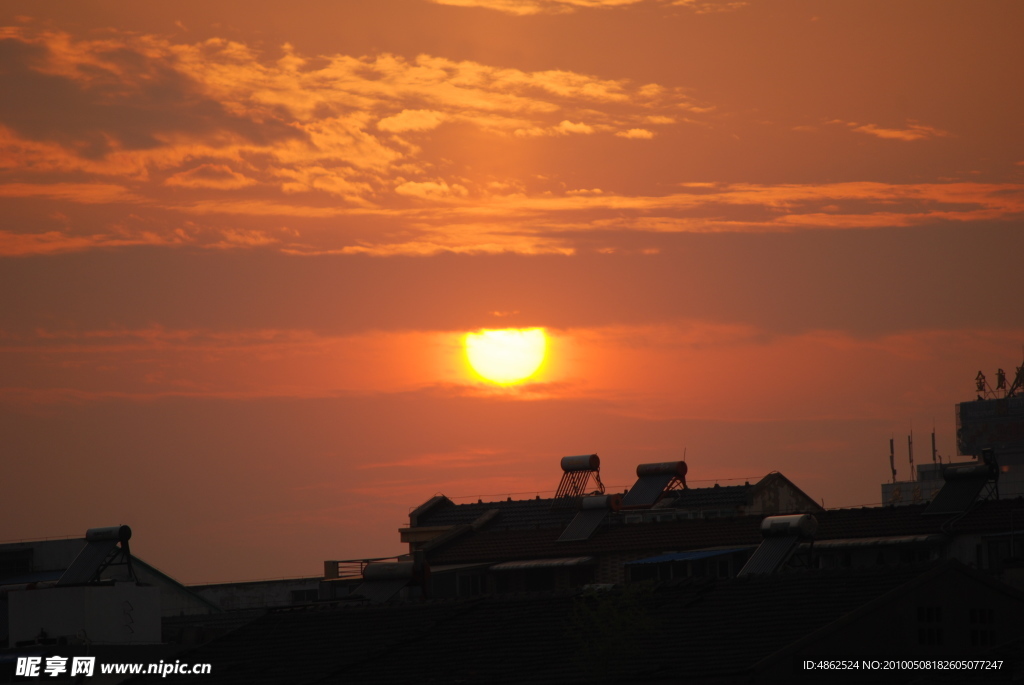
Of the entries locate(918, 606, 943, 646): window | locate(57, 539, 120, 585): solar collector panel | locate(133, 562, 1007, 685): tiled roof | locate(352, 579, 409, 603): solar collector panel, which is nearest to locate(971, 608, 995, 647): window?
locate(133, 562, 1007, 685): tiled roof

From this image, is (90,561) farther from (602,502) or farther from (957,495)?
(957,495)

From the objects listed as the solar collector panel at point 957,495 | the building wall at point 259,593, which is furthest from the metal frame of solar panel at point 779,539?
the building wall at point 259,593

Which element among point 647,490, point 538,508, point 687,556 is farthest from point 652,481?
point 687,556

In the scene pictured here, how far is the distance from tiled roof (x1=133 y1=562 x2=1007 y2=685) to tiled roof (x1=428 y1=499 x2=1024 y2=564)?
2576cm

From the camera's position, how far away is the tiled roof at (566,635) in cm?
4206

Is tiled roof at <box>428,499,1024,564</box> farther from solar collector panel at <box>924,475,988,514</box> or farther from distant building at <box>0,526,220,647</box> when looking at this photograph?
distant building at <box>0,526,220,647</box>

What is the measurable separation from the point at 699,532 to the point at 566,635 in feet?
110

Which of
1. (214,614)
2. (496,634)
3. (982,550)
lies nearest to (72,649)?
(496,634)

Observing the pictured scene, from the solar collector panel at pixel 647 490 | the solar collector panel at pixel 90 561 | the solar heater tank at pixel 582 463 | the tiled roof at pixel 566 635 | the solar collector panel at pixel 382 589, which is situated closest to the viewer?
the tiled roof at pixel 566 635

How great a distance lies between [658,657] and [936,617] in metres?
8.68

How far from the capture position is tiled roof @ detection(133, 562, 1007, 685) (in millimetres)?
42062

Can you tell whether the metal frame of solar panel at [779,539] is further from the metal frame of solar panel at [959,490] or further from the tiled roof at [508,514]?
the tiled roof at [508,514]

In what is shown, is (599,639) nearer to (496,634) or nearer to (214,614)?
(496,634)

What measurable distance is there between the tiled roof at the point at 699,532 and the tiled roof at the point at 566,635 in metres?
25.8
